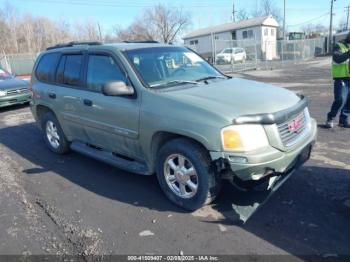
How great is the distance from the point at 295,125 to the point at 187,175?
133cm

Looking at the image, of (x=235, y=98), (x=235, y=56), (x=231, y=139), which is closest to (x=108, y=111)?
(x=235, y=98)

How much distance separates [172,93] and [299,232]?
199 centimetres

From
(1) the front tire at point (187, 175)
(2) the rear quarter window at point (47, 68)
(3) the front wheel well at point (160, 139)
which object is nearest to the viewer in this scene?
(1) the front tire at point (187, 175)

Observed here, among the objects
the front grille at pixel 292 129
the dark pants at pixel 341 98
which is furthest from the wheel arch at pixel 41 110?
the dark pants at pixel 341 98

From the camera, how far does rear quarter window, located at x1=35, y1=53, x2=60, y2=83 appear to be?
5.72 metres

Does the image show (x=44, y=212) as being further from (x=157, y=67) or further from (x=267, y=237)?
(x=267, y=237)

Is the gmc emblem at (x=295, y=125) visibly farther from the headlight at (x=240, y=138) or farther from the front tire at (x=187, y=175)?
the front tire at (x=187, y=175)

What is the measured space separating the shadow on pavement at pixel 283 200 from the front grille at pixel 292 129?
0.76 meters

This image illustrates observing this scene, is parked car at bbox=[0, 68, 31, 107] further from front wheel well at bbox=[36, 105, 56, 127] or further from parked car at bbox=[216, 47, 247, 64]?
parked car at bbox=[216, 47, 247, 64]

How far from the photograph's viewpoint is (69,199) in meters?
4.34

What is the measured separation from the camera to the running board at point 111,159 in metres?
4.21

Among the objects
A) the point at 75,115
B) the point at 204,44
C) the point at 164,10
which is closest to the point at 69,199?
the point at 75,115

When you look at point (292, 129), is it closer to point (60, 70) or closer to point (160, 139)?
point (160, 139)

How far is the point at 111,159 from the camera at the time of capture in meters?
4.63
